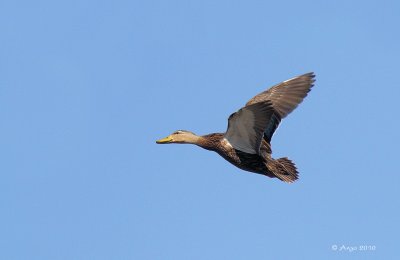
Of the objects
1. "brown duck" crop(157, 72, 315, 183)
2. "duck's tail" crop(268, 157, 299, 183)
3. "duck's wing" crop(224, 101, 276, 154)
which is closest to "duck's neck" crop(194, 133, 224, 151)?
"brown duck" crop(157, 72, 315, 183)

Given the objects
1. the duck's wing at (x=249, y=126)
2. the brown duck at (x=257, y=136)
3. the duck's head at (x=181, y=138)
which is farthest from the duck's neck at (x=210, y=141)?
the duck's wing at (x=249, y=126)

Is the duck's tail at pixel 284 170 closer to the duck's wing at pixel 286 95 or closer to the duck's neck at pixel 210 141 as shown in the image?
the duck's wing at pixel 286 95

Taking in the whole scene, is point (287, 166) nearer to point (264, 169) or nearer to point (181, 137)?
point (264, 169)

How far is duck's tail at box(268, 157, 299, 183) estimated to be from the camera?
71.8ft

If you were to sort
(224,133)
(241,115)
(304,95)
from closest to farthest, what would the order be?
(241,115), (224,133), (304,95)

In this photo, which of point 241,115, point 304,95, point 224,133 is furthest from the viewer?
point 304,95

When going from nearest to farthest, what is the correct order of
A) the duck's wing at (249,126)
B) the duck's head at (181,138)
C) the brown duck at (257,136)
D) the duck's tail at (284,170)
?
the duck's wing at (249,126) < the brown duck at (257,136) < the duck's tail at (284,170) < the duck's head at (181,138)

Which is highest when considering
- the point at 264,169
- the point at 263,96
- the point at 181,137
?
the point at 263,96

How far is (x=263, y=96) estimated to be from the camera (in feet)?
82.5

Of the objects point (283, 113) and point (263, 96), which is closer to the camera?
point (283, 113)

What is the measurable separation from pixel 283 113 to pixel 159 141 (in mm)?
3499

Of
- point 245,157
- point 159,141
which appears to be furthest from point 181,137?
point 245,157

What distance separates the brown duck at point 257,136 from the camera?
21.0m

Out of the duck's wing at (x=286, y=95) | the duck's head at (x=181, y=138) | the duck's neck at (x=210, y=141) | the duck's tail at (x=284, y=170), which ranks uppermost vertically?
the duck's wing at (x=286, y=95)
